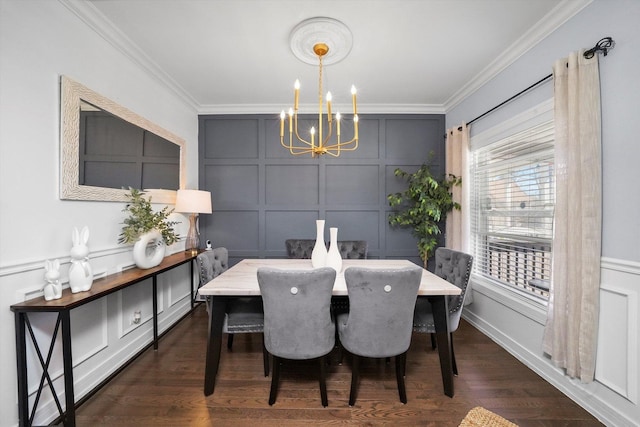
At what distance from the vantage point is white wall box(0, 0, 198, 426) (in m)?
1.36

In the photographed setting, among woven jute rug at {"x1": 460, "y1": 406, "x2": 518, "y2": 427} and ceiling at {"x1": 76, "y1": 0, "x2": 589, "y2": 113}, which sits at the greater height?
ceiling at {"x1": 76, "y1": 0, "x2": 589, "y2": 113}

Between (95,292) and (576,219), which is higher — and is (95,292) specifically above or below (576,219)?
below

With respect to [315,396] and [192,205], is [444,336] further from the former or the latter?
[192,205]

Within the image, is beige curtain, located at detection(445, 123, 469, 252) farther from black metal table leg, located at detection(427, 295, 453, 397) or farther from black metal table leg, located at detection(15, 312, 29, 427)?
black metal table leg, located at detection(15, 312, 29, 427)

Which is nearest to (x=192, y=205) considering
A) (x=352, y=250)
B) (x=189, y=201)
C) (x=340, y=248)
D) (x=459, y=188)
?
(x=189, y=201)

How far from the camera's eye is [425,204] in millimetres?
3137

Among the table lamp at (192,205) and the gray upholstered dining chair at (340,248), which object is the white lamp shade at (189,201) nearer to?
the table lamp at (192,205)

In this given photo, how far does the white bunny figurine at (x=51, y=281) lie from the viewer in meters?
1.42

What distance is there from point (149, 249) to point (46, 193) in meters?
0.79

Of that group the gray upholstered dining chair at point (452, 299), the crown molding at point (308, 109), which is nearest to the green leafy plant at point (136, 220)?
the crown molding at point (308, 109)

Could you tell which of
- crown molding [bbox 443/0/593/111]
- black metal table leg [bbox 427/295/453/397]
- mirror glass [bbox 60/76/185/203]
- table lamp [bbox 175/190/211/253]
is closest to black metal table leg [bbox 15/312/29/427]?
mirror glass [bbox 60/76/185/203]

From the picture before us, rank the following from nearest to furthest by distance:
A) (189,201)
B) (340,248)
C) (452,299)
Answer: (452,299) → (189,201) → (340,248)

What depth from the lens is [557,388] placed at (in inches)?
72.7

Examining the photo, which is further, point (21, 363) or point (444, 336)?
point (444, 336)
